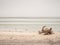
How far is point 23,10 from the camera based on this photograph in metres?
1.36

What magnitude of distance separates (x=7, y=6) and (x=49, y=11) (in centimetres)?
49

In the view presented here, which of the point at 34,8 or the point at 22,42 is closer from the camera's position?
the point at 22,42

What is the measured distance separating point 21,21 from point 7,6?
0.24 metres

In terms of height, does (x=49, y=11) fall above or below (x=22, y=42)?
above

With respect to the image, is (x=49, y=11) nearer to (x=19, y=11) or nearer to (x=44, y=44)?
(x=19, y=11)

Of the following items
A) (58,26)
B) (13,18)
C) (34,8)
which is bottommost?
(58,26)

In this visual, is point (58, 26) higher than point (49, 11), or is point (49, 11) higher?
point (49, 11)

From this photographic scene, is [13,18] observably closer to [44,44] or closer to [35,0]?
[35,0]

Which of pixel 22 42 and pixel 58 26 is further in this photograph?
pixel 58 26

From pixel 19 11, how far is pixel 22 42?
52cm

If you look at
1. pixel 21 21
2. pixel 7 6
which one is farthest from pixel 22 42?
pixel 7 6

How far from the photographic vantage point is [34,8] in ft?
4.42

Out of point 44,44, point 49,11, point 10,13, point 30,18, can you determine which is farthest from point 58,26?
point 10,13

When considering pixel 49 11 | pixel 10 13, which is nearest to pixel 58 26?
pixel 49 11
